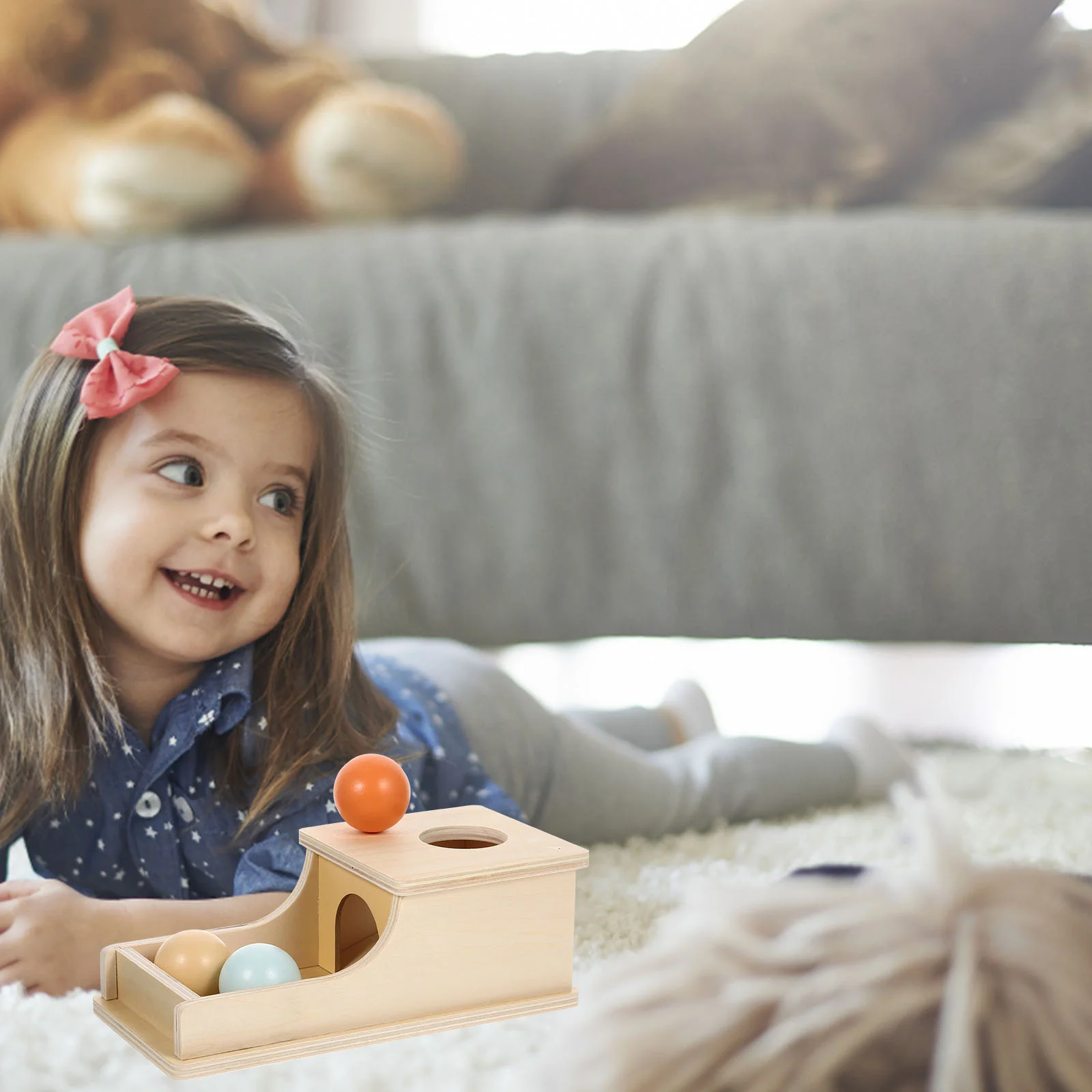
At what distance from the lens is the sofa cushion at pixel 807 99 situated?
1.57 metres

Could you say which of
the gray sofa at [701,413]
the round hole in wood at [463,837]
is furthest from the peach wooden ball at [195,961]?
the gray sofa at [701,413]

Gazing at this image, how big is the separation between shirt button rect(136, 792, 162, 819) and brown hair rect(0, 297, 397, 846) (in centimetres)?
4

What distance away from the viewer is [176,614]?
79 centimetres

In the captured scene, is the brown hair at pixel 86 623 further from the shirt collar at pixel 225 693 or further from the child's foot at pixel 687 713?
the child's foot at pixel 687 713

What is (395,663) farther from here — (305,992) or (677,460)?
(305,992)

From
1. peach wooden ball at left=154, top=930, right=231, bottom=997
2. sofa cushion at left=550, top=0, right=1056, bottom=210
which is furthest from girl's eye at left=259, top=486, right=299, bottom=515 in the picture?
sofa cushion at left=550, top=0, right=1056, bottom=210

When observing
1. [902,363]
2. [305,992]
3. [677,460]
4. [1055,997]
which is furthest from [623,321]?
[1055,997]

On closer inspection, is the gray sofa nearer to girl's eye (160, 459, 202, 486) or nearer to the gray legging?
the gray legging

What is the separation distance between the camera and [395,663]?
1050 millimetres

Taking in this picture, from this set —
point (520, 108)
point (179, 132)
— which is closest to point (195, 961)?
point (179, 132)

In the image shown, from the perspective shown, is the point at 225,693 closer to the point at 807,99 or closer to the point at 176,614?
the point at 176,614

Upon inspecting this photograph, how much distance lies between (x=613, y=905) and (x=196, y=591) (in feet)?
0.99

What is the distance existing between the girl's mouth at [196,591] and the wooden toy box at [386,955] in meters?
0.19

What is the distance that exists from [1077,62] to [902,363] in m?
0.56
